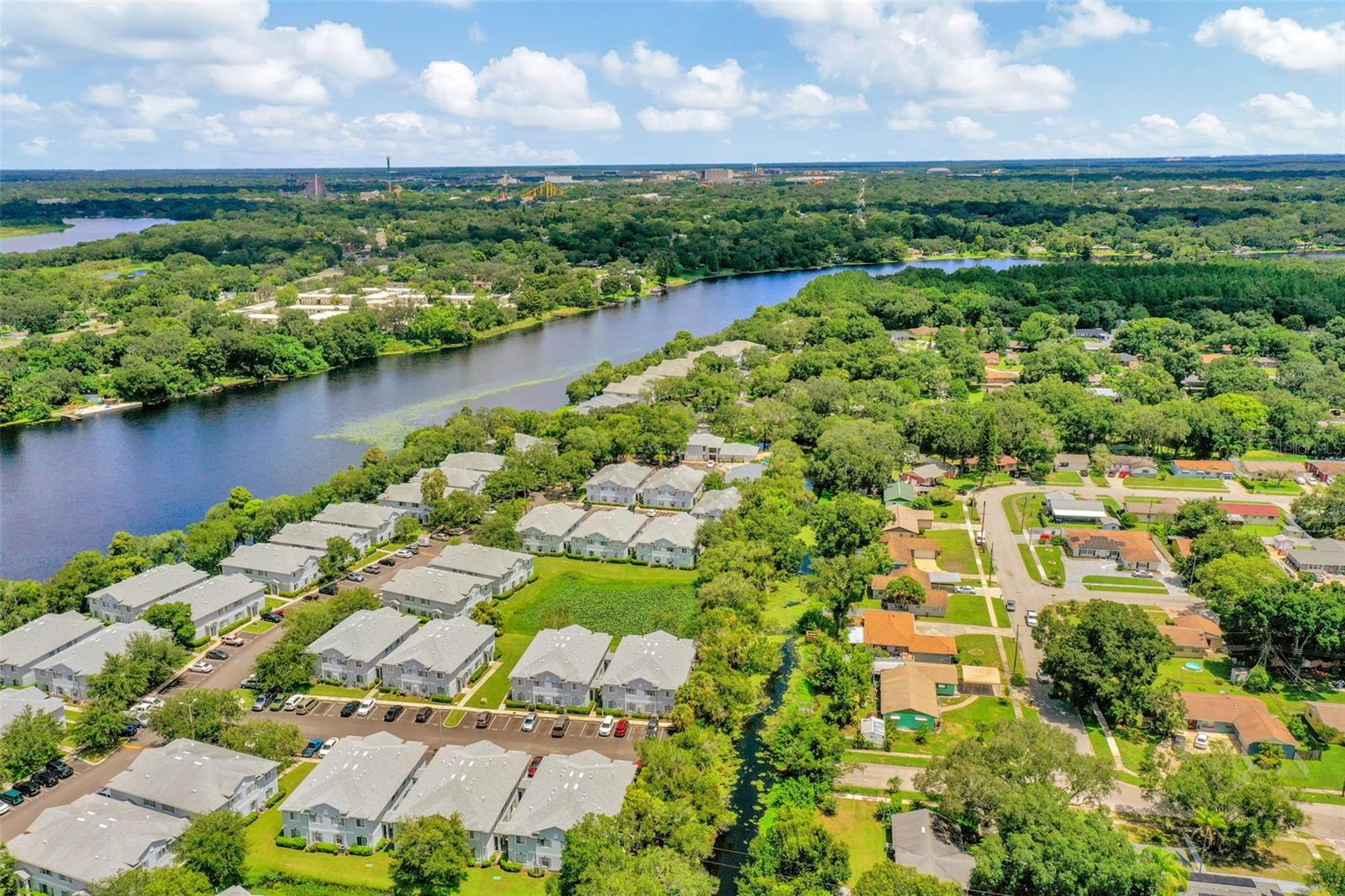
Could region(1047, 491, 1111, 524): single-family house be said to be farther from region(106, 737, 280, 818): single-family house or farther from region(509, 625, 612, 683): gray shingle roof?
region(106, 737, 280, 818): single-family house

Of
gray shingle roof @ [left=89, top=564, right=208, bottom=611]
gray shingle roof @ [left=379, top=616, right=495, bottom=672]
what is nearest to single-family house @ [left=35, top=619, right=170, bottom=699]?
gray shingle roof @ [left=89, top=564, right=208, bottom=611]

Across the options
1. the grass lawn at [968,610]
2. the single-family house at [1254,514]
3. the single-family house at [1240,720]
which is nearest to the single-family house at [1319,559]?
the single-family house at [1254,514]

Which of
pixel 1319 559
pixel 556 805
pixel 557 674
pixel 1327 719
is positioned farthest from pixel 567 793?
pixel 1319 559

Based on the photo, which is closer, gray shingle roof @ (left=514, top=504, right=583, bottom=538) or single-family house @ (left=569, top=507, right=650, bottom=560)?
single-family house @ (left=569, top=507, right=650, bottom=560)

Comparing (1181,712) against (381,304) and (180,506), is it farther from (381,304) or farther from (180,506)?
(381,304)

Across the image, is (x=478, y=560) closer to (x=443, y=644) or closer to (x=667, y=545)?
(x=443, y=644)

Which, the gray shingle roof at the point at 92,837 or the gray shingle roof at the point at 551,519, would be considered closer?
the gray shingle roof at the point at 92,837

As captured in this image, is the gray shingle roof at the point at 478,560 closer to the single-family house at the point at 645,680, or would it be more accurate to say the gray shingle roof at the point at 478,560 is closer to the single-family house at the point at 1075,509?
the single-family house at the point at 645,680
